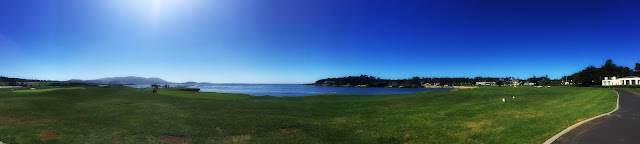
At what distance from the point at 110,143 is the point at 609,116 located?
2140 centimetres

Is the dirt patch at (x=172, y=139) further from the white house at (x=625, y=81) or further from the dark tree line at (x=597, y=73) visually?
the dark tree line at (x=597, y=73)

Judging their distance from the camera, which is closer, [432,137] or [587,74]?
[432,137]

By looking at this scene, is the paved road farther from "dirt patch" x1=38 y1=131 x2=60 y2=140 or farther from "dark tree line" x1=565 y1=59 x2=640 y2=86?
"dark tree line" x1=565 y1=59 x2=640 y2=86

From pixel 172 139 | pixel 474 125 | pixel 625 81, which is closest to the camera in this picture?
pixel 172 139

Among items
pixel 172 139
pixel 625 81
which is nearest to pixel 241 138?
pixel 172 139

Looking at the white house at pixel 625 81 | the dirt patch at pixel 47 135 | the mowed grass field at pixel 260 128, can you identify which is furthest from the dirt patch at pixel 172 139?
the white house at pixel 625 81

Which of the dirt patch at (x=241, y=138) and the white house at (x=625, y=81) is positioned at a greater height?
the white house at (x=625, y=81)

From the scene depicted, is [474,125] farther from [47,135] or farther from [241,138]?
[47,135]

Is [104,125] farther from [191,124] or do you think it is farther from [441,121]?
[441,121]

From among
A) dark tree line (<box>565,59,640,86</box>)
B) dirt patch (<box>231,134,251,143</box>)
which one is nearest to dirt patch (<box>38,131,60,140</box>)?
dirt patch (<box>231,134,251,143</box>)

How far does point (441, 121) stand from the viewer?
14.2m

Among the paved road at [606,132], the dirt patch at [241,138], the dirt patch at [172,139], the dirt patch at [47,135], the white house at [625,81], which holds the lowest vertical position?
the dirt patch at [241,138]

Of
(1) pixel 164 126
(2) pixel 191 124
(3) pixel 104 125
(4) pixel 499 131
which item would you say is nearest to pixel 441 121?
(4) pixel 499 131

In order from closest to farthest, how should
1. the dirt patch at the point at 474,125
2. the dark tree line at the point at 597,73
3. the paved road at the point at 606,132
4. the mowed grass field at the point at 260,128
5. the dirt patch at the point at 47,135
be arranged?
the paved road at the point at 606,132
the dirt patch at the point at 47,135
the mowed grass field at the point at 260,128
the dirt patch at the point at 474,125
the dark tree line at the point at 597,73
